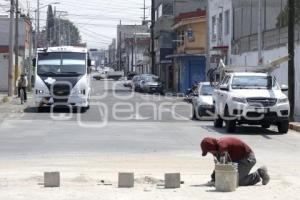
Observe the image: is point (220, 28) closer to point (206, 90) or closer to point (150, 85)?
point (150, 85)

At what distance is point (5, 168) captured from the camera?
14.4 meters

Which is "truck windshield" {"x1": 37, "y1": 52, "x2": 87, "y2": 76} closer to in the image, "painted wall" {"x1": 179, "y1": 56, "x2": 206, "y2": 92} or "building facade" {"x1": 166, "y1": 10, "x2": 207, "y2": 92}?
"building facade" {"x1": 166, "y1": 10, "x2": 207, "y2": 92}

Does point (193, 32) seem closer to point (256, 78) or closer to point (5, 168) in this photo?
point (256, 78)

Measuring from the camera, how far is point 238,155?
12.1 m

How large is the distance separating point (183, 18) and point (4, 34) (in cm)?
2347

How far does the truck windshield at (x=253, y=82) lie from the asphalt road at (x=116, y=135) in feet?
5.11

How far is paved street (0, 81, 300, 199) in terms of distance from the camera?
11719 mm

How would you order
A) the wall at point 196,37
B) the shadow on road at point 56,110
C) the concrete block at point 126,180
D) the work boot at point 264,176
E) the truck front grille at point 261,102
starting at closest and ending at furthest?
the concrete block at point 126,180
the work boot at point 264,176
the truck front grille at point 261,102
the shadow on road at point 56,110
the wall at point 196,37

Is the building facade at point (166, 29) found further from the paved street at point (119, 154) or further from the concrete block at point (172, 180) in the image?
the concrete block at point (172, 180)

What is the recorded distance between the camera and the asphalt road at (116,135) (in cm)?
1841

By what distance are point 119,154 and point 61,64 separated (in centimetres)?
1807

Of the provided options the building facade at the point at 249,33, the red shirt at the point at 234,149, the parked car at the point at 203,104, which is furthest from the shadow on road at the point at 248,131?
the red shirt at the point at 234,149

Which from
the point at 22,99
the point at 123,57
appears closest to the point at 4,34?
the point at 22,99

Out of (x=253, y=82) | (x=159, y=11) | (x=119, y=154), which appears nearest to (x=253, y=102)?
(x=253, y=82)
